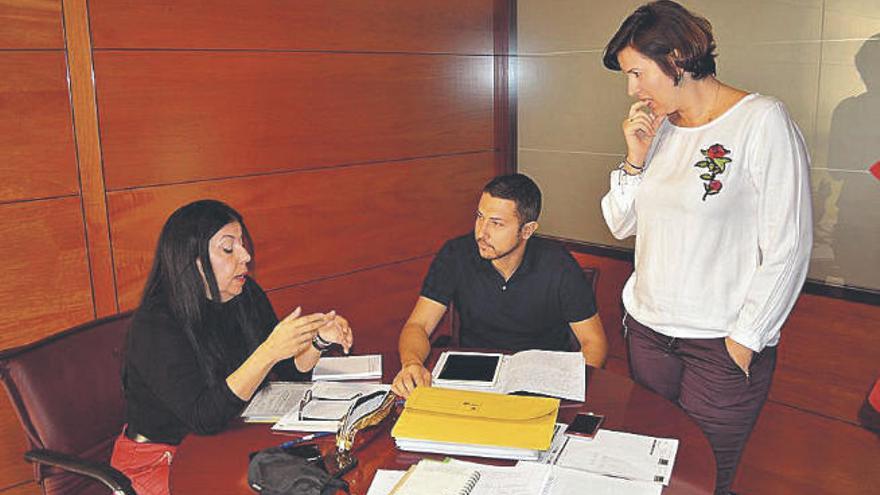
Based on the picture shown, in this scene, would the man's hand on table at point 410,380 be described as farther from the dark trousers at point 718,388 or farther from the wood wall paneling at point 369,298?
the wood wall paneling at point 369,298

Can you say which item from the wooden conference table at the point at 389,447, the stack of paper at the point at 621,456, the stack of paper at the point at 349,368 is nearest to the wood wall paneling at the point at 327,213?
the stack of paper at the point at 349,368

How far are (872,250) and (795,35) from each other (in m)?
0.90

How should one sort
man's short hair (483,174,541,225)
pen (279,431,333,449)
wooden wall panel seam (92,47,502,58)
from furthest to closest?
wooden wall panel seam (92,47,502,58) → man's short hair (483,174,541,225) → pen (279,431,333,449)

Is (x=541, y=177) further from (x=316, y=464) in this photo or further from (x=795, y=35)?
(x=316, y=464)

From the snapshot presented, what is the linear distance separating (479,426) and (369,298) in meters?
2.24

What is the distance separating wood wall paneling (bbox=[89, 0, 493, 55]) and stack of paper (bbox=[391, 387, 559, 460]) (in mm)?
1929

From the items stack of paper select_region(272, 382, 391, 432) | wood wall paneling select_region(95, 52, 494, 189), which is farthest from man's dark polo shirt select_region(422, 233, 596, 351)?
wood wall paneling select_region(95, 52, 494, 189)

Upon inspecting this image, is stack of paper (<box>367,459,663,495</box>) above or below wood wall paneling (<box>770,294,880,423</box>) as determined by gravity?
above

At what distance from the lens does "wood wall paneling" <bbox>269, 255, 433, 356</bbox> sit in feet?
12.7

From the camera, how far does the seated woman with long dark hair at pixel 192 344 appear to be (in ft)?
7.39

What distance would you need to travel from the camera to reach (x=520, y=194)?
2945 millimetres

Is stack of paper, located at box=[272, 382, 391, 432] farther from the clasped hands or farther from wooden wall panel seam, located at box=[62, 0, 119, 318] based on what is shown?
wooden wall panel seam, located at box=[62, 0, 119, 318]

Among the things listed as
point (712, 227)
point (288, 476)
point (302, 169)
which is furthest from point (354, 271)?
point (288, 476)

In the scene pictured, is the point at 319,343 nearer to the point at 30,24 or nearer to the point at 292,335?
the point at 292,335
